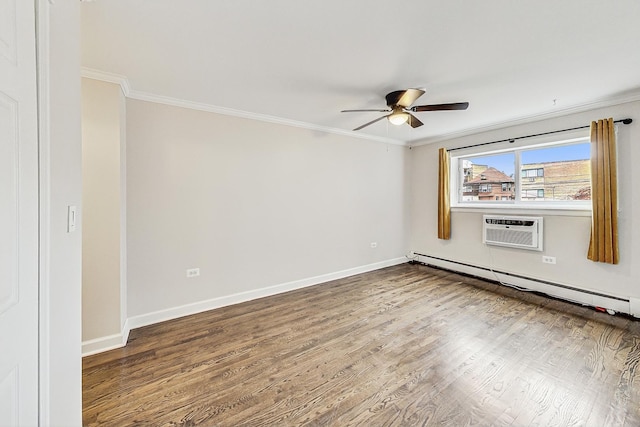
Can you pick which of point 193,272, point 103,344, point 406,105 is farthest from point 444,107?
point 103,344

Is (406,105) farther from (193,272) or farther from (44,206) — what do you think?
(193,272)

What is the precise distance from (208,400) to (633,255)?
4473mm

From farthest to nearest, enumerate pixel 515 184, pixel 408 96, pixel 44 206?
pixel 515 184
pixel 408 96
pixel 44 206

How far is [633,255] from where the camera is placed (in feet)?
9.21

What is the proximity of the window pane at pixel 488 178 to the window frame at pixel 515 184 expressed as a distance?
0.18 feet

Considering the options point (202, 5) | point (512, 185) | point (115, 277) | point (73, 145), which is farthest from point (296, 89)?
point (512, 185)

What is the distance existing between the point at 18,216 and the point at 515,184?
5.01m

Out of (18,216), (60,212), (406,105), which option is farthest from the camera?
(406,105)

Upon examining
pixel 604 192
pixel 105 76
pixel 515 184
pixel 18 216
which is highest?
pixel 105 76

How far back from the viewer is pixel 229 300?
3.15m

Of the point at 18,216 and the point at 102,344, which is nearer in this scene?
the point at 18,216

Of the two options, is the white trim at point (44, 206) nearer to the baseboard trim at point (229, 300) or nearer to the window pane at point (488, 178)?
the baseboard trim at point (229, 300)

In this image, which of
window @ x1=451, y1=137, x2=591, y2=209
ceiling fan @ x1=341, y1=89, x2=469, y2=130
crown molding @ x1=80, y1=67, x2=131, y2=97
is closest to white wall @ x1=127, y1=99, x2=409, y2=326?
crown molding @ x1=80, y1=67, x2=131, y2=97

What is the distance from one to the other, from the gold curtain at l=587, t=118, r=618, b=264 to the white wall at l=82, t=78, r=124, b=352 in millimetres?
5083
